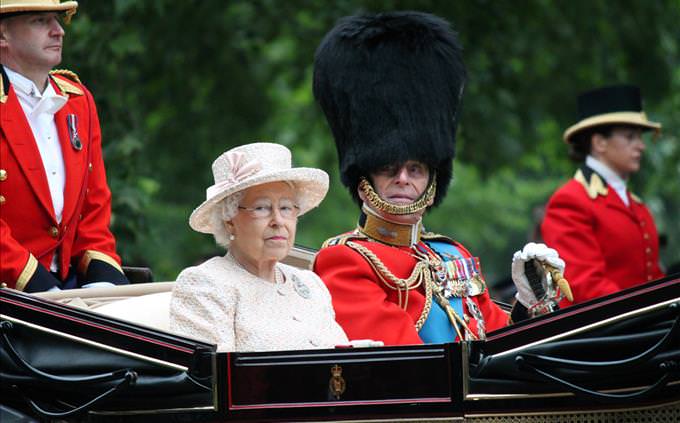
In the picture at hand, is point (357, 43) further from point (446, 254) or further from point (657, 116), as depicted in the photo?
point (657, 116)

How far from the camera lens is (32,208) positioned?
559 centimetres

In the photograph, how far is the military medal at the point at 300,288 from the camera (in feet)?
17.1

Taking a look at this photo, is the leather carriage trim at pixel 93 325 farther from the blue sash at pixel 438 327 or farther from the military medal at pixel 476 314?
the military medal at pixel 476 314

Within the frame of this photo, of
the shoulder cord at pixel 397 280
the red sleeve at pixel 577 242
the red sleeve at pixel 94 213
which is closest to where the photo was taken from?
the shoulder cord at pixel 397 280

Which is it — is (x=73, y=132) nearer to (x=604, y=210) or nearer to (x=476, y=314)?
(x=476, y=314)

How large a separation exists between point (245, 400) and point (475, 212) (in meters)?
12.4

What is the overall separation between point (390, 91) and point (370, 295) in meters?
0.94

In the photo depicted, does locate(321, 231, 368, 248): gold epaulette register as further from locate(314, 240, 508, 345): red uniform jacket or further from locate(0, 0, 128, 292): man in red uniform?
locate(0, 0, 128, 292): man in red uniform

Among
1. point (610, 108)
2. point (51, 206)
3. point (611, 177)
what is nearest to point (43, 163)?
point (51, 206)

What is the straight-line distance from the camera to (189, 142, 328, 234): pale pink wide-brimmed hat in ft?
16.3

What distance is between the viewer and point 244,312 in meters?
4.94

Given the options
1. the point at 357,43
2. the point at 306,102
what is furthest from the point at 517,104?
the point at 357,43

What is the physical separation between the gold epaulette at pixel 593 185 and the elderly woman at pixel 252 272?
326cm

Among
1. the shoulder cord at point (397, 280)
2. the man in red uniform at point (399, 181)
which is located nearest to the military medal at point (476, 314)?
the man in red uniform at point (399, 181)
